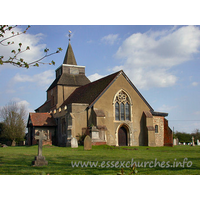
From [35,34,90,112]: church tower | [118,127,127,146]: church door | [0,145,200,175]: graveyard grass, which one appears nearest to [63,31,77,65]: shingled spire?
[35,34,90,112]: church tower

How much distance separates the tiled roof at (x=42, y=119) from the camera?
3500 centimetres

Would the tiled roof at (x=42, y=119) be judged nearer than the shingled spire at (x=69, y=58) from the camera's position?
Yes

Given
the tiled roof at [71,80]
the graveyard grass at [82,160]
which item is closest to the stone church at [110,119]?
the tiled roof at [71,80]

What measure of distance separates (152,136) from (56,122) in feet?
45.2

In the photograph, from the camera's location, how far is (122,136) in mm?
31734

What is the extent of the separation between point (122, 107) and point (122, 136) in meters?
3.76

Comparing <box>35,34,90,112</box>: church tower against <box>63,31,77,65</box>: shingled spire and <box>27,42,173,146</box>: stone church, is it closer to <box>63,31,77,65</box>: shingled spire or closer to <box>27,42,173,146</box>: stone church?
<box>63,31,77,65</box>: shingled spire

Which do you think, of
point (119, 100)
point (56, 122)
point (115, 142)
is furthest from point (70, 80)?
point (115, 142)

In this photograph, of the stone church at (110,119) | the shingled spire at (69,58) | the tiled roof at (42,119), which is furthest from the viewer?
the shingled spire at (69,58)

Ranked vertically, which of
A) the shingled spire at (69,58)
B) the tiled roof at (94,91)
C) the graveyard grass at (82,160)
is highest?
the shingled spire at (69,58)

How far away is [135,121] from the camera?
106ft

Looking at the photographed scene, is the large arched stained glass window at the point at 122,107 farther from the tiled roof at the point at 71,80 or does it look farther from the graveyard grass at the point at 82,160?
the graveyard grass at the point at 82,160

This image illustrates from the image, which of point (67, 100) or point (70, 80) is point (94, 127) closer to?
point (67, 100)

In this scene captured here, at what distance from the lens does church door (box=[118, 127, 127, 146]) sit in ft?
103
